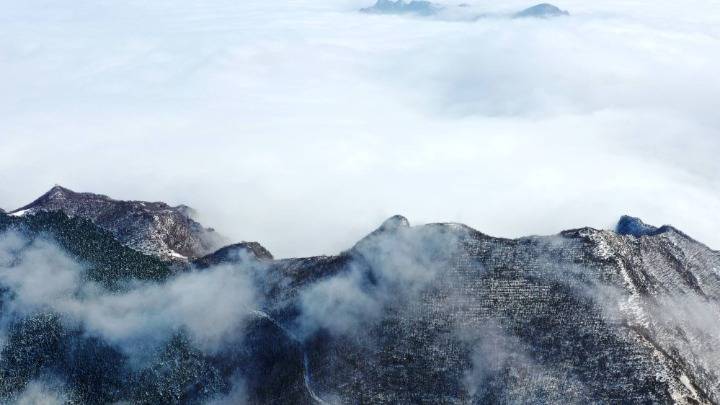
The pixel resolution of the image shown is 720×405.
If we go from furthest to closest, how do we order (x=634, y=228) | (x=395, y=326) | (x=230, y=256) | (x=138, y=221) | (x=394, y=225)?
(x=634, y=228) < (x=138, y=221) < (x=230, y=256) < (x=394, y=225) < (x=395, y=326)

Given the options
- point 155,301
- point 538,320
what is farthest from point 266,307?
point 538,320

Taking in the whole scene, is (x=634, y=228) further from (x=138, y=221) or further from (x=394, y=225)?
(x=138, y=221)

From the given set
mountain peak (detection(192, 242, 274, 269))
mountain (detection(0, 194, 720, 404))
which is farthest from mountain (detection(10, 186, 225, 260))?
mountain (detection(0, 194, 720, 404))

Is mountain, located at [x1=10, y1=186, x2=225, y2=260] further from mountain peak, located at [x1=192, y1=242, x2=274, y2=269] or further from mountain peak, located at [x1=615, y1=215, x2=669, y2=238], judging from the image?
mountain peak, located at [x1=615, y1=215, x2=669, y2=238]

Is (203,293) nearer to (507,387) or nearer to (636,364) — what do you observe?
(507,387)

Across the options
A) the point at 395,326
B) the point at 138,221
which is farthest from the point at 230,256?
the point at 395,326
